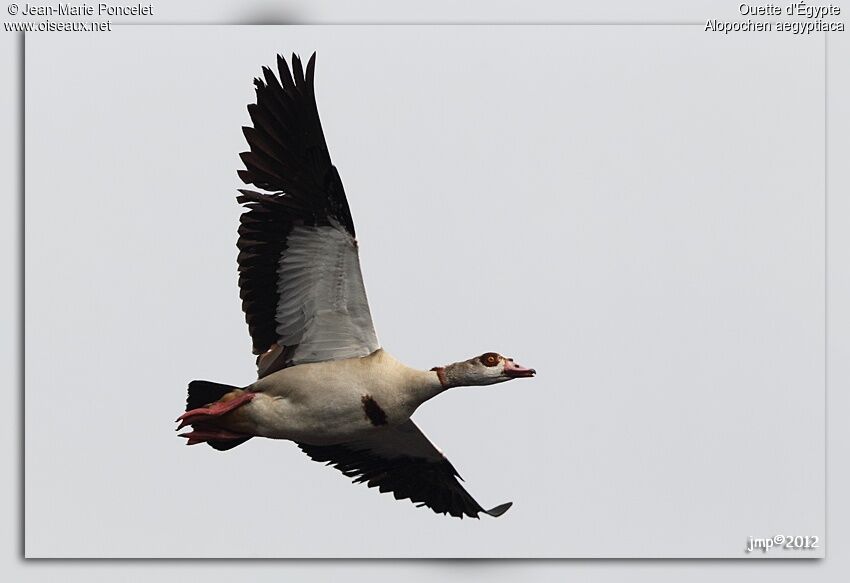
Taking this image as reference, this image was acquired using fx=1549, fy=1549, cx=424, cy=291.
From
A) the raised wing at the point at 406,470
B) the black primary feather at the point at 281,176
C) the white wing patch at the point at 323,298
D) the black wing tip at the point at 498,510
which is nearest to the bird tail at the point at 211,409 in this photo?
the white wing patch at the point at 323,298

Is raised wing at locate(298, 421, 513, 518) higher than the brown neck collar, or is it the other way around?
the brown neck collar

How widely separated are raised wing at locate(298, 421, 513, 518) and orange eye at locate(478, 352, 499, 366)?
0.94 m

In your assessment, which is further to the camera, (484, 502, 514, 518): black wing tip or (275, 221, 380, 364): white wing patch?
(484, 502, 514, 518): black wing tip

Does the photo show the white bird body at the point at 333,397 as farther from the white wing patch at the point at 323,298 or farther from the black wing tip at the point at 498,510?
the black wing tip at the point at 498,510

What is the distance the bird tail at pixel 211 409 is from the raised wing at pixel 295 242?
0.25m

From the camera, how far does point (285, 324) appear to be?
30.8 feet

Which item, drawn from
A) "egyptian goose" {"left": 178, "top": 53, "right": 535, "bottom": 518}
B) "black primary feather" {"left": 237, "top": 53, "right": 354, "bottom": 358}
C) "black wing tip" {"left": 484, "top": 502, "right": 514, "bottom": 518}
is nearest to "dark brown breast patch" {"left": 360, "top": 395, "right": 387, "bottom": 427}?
"egyptian goose" {"left": 178, "top": 53, "right": 535, "bottom": 518}

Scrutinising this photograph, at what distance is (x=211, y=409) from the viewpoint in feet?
30.3

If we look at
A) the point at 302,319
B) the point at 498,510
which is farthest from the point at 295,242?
the point at 498,510

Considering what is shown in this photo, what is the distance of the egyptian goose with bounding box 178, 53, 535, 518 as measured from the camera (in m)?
9.11

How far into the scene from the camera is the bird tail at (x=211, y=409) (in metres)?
9.23

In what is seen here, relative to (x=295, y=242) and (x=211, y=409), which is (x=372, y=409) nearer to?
(x=211, y=409)

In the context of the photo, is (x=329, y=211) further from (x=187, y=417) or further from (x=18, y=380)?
(x=18, y=380)

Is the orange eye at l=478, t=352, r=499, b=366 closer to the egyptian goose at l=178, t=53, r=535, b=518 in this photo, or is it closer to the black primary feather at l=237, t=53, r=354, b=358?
the egyptian goose at l=178, t=53, r=535, b=518
